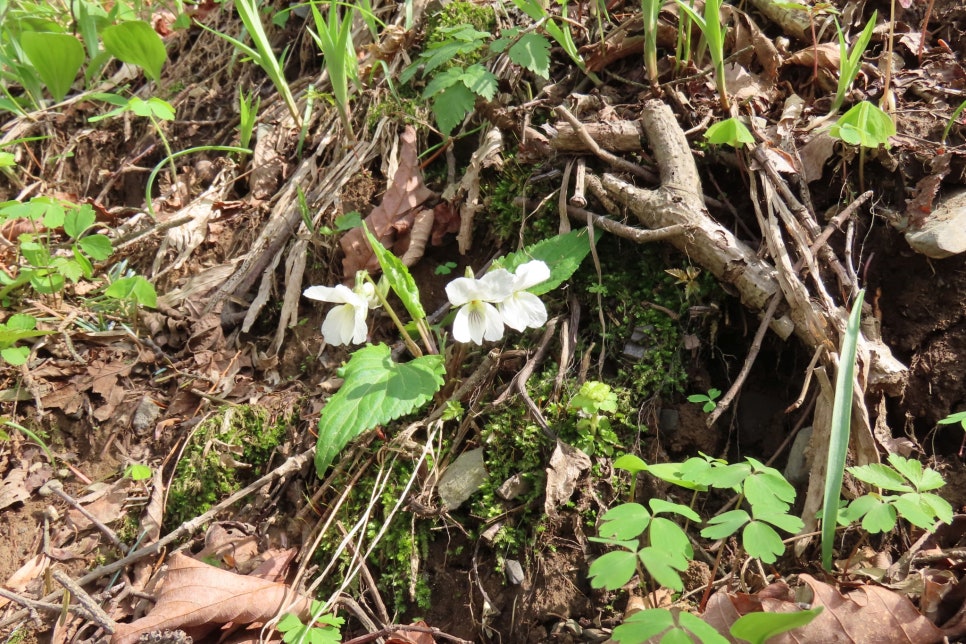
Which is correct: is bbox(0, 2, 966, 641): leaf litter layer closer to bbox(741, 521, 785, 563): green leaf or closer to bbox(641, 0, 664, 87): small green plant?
bbox(641, 0, 664, 87): small green plant

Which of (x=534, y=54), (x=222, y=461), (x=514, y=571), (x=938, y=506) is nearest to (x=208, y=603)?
→ (x=222, y=461)

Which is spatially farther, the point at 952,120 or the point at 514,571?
the point at 952,120

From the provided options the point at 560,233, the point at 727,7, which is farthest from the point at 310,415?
the point at 727,7

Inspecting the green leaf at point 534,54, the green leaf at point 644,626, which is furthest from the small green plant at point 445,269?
→ the green leaf at point 644,626

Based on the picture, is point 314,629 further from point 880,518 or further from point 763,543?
point 880,518

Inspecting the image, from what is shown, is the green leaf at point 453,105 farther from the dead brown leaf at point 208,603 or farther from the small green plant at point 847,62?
the dead brown leaf at point 208,603

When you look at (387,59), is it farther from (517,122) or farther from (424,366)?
(424,366)
